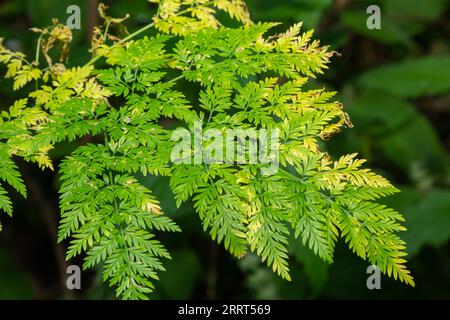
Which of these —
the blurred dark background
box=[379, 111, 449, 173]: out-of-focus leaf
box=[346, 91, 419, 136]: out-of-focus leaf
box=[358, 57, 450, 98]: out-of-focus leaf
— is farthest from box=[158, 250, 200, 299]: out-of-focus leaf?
box=[358, 57, 450, 98]: out-of-focus leaf

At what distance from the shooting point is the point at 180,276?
2.51 m

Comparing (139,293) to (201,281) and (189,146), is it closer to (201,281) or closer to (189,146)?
(189,146)

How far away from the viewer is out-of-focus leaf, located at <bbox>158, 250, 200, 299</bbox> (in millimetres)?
2467

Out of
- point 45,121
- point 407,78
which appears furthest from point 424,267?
point 45,121

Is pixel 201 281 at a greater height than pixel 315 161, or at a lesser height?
greater

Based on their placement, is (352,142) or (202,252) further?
(202,252)

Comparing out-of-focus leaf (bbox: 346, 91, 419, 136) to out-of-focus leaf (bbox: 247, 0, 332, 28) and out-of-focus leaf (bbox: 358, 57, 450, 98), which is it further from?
out-of-focus leaf (bbox: 247, 0, 332, 28)

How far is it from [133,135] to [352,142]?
5.71 ft

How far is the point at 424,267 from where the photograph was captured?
2.87 m

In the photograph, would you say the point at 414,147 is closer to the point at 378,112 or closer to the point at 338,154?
the point at 378,112

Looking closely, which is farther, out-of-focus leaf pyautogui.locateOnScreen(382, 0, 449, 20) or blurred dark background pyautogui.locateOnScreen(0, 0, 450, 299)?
out-of-focus leaf pyautogui.locateOnScreen(382, 0, 449, 20)

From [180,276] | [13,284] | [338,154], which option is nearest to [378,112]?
[338,154]

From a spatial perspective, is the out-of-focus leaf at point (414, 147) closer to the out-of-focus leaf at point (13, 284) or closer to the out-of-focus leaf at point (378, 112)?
the out-of-focus leaf at point (378, 112)
